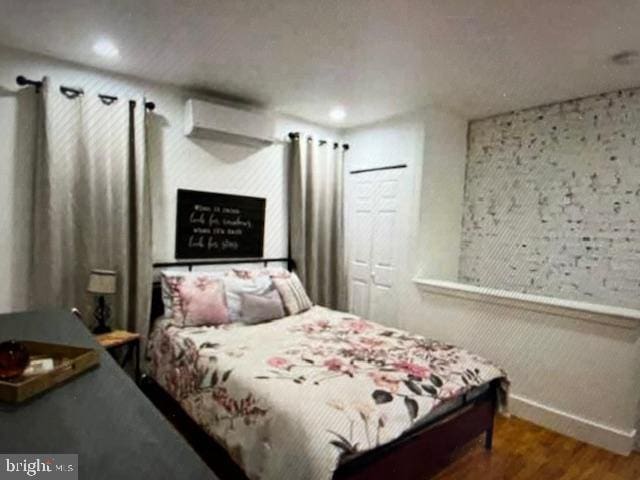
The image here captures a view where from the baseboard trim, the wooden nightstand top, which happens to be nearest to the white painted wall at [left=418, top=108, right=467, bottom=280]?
the baseboard trim

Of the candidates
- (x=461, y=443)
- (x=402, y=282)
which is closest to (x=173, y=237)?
(x=402, y=282)

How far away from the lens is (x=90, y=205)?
2639 millimetres

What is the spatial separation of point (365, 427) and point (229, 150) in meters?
2.59

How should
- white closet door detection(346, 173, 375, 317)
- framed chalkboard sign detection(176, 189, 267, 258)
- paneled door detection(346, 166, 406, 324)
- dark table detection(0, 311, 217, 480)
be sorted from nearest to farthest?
1. dark table detection(0, 311, 217, 480)
2. framed chalkboard sign detection(176, 189, 267, 258)
3. paneled door detection(346, 166, 406, 324)
4. white closet door detection(346, 173, 375, 317)

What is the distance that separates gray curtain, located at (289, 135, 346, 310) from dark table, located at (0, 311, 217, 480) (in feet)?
8.77

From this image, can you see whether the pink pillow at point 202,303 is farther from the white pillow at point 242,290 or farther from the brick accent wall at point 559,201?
the brick accent wall at point 559,201

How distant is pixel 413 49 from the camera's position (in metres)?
2.24

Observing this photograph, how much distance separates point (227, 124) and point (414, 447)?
2639 mm

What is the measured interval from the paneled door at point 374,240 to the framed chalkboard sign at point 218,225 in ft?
3.36

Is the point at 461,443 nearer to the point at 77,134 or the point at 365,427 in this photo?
the point at 365,427

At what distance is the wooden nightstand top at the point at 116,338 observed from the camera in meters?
2.46

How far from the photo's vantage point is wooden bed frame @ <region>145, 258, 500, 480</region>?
165cm

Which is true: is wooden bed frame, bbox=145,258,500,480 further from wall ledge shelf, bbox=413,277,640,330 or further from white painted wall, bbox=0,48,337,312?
white painted wall, bbox=0,48,337,312

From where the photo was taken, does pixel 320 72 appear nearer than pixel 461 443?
No
